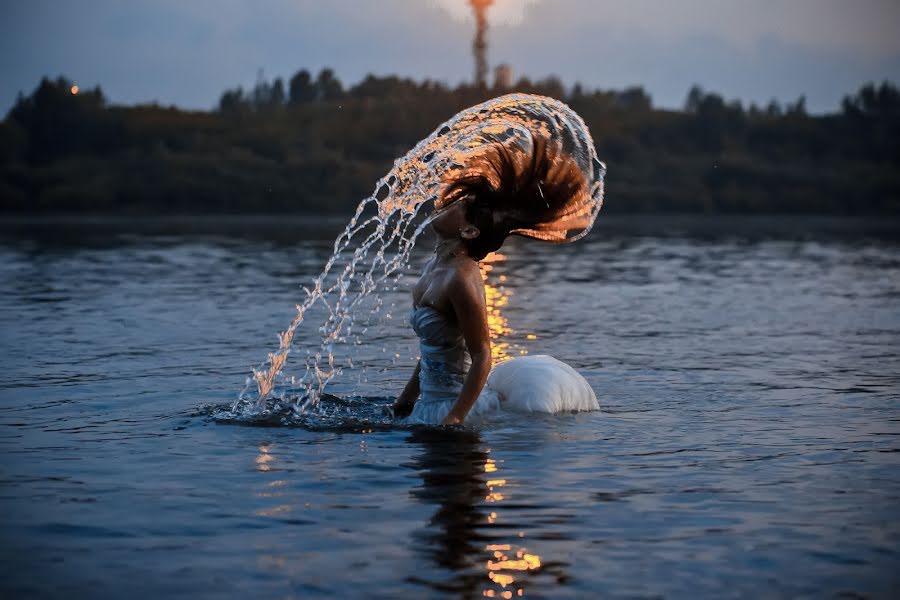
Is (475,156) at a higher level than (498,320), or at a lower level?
higher

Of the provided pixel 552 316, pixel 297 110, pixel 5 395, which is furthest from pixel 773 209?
pixel 5 395

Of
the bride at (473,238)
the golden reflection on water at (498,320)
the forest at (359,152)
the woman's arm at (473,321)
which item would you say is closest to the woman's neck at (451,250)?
the bride at (473,238)

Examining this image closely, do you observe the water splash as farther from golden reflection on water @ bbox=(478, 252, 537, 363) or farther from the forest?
the forest

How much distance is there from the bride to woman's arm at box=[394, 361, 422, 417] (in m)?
0.05

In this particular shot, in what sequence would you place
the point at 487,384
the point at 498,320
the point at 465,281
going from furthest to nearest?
the point at 498,320 → the point at 487,384 → the point at 465,281

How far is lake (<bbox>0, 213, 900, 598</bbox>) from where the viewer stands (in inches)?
238

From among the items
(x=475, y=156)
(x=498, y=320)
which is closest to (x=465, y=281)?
(x=475, y=156)

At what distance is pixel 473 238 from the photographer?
8367mm

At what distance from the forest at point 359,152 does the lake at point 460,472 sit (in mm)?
66167

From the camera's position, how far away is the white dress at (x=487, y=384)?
8.59 metres

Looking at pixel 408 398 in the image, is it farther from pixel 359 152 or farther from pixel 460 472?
pixel 359 152

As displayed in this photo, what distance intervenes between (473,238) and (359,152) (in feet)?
317

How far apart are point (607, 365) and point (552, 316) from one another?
506cm

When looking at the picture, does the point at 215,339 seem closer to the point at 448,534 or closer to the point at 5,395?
the point at 5,395
